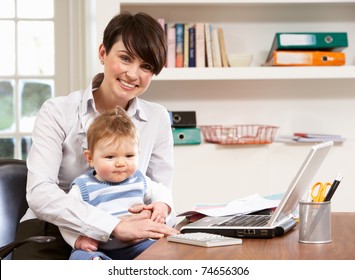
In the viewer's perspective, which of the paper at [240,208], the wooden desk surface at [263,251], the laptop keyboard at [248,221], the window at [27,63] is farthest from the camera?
the window at [27,63]

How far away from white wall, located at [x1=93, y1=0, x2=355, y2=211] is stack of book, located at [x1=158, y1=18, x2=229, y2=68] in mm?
243

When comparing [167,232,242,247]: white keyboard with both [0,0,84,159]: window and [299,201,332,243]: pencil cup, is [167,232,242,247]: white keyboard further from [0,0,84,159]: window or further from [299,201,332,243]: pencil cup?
[0,0,84,159]: window

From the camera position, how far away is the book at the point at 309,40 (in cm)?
365

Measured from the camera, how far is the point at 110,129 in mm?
1827

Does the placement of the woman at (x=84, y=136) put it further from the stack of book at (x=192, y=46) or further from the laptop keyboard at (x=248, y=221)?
the stack of book at (x=192, y=46)

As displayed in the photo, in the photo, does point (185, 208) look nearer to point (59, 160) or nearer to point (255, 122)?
point (255, 122)

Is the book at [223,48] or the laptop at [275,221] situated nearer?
the laptop at [275,221]

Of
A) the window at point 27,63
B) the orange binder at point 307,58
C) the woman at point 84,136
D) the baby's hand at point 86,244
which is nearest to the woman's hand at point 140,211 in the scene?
the woman at point 84,136

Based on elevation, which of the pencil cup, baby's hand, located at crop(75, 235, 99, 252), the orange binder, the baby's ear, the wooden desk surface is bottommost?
baby's hand, located at crop(75, 235, 99, 252)

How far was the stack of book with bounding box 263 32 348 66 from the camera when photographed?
3.66m

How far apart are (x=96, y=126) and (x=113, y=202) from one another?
0.21 meters

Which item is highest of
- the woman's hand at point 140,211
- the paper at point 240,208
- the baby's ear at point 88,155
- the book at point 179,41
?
the book at point 179,41

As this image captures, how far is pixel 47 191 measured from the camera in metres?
1.86

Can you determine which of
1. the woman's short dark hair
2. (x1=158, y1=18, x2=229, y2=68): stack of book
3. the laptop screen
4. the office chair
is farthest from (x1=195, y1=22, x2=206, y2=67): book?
the laptop screen
